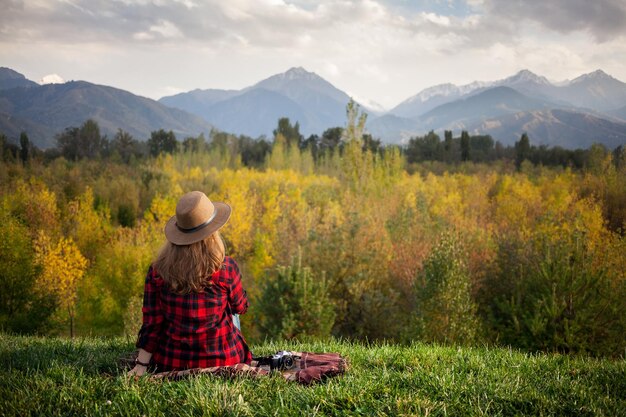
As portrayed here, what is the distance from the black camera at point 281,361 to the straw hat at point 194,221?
1.41m

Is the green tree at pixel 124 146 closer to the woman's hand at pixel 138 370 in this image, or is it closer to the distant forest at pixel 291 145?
the distant forest at pixel 291 145

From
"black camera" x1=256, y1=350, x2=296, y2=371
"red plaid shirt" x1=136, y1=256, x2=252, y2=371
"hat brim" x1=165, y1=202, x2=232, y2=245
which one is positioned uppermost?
"hat brim" x1=165, y1=202, x2=232, y2=245

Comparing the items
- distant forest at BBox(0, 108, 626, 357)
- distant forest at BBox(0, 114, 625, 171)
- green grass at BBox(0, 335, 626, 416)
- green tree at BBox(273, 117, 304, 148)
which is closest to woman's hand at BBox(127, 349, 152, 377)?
green grass at BBox(0, 335, 626, 416)

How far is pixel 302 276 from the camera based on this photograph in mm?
12789

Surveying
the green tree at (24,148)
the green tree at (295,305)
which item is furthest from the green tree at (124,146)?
the green tree at (295,305)

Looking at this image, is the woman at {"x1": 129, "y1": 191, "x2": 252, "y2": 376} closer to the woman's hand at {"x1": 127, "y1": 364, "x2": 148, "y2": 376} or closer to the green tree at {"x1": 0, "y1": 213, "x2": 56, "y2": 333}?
the woman's hand at {"x1": 127, "y1": 364, "x2": 148, "y2": 376}

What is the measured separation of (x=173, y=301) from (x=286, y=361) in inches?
48.3

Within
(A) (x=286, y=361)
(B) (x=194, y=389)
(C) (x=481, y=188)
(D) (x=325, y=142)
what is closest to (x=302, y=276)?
(A) (x=286, y=361)

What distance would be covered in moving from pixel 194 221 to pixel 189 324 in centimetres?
94

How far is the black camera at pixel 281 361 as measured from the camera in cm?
417

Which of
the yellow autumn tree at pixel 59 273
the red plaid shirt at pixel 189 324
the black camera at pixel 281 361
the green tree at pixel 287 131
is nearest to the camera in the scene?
the red plaid shirt at pixel 189 324

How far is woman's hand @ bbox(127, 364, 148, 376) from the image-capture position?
3.83m

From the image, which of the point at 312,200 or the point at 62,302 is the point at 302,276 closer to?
the point at 62,302

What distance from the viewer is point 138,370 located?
392cm
